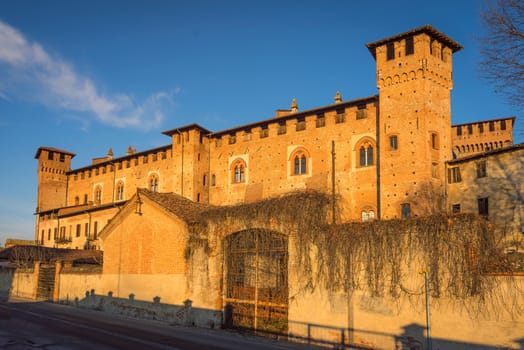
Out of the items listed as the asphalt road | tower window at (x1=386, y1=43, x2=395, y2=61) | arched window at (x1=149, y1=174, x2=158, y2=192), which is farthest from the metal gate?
tower window at (x1=386, y1=43, x2=395, y2=61)

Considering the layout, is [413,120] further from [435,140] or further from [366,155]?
[366,155]

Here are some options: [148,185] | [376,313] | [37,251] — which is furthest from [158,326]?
[148,185]

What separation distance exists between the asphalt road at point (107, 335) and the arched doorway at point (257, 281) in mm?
659

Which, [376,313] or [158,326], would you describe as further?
[158,326]

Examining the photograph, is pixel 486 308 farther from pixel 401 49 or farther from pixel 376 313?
pixel 401 49

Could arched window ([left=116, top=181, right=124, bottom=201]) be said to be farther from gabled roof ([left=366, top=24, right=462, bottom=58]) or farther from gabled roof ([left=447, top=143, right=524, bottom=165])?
gabled roof ([left=447, top=143, right=524, bottom=165])

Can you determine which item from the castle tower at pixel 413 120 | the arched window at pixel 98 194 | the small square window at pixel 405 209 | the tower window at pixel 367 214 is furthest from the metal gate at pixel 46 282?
the arched window at pixel 98 194

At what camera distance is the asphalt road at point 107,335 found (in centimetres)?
1267

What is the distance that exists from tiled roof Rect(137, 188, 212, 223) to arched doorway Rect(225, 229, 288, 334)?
8.84 feet

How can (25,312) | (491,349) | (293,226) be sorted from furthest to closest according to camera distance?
1. (25,312)
2. (293,226)
3. (491,349)

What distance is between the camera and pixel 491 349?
33.1ft

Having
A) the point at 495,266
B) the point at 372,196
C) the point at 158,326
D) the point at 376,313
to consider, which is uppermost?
the point at 372,196

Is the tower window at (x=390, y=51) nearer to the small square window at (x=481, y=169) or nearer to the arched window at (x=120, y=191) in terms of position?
the small square window at (x=481, y=169)

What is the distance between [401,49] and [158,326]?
74.2ft
